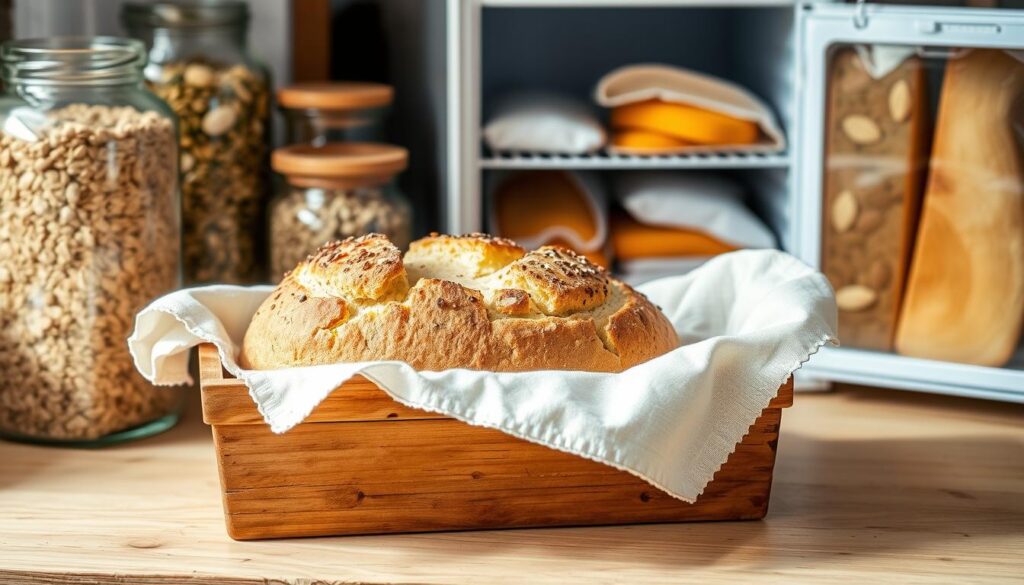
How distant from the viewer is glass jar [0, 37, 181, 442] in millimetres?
1108

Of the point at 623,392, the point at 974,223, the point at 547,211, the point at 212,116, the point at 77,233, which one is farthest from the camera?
the point at 547,211

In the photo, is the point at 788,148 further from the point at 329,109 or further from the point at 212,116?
the point at 212,116

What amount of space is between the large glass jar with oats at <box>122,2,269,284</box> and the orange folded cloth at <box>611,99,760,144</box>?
446mm

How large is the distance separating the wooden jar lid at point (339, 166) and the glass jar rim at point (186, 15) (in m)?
0.17

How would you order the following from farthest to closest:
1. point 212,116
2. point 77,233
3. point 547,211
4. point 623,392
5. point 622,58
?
1. point 622,58
2. point 547,211
3. point 212,116
4. point 77,233
5. point 623,392

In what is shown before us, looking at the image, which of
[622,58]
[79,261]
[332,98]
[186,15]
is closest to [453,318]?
[79,261]

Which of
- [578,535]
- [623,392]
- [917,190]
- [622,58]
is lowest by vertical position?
[578,535]

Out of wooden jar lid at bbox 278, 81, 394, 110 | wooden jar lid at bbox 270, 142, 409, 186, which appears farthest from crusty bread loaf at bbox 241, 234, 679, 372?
wooden jar lid at bbox 278, 81, 394, 110

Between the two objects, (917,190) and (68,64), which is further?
(917,190)

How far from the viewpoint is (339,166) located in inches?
51.3

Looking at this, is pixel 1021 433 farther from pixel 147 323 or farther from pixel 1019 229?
pixel 147 323

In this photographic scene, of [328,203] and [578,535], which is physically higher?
[328,203]

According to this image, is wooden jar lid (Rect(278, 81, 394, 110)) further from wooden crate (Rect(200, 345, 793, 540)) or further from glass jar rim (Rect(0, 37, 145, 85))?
wooden crate (Rect(200, 345, 793, 540))

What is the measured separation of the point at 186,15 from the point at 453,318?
0.64 metres
